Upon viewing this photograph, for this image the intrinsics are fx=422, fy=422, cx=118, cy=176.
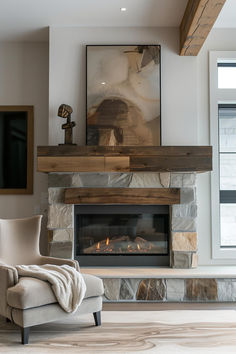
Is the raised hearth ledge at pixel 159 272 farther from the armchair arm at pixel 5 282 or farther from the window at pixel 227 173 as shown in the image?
the armchair arm at pixel 5 282

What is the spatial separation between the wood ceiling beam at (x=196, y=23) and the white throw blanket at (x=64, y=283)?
91.6 inches

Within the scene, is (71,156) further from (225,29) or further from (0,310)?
(225,29)

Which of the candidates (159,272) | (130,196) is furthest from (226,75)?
(159,272)

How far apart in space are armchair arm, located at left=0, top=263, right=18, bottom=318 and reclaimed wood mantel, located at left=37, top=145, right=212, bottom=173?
1342 mm

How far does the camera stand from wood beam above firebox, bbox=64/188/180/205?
432 cm

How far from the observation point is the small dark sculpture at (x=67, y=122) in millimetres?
4281

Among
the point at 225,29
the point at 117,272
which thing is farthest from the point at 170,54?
the point at 117,272

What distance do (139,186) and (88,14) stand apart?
5.96ft

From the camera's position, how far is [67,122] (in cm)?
434

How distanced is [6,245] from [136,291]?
1302 mm

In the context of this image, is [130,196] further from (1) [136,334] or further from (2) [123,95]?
(1) [136,334]

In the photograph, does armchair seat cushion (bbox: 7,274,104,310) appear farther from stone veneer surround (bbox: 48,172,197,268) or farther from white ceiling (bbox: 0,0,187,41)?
white ceiling (bbox: 0,0,187,41)

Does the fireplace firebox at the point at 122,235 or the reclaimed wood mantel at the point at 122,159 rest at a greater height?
the reclaimed wood mantel at the point at 122,159

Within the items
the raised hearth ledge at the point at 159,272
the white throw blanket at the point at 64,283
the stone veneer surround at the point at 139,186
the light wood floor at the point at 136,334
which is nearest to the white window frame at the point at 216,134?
the raised hearth ledge at the point at 159,272
